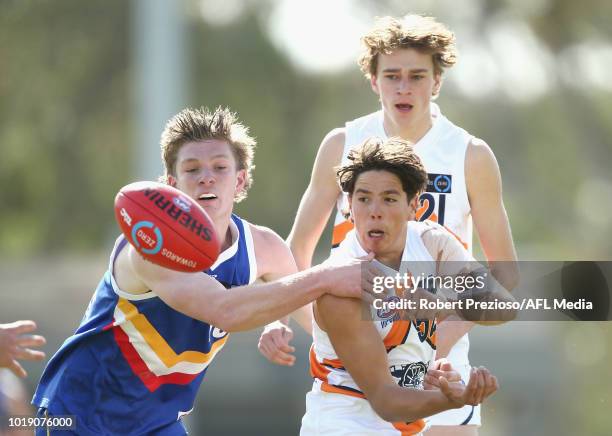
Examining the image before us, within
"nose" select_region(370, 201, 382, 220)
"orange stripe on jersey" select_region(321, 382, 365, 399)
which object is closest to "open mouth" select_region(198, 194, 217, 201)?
"nose" select_region(370, 201, 382, 220)

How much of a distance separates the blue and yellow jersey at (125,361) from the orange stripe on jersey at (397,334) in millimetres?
947

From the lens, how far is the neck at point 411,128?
6355 mm

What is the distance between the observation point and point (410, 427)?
529 cm

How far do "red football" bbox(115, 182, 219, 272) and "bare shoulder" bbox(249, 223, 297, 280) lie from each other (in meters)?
0.91

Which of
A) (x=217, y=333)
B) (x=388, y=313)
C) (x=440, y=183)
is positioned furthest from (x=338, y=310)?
(x=440, y=183)

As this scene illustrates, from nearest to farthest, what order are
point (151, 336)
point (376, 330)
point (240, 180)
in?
point (376, 330), point (151, 336), point (240, 180)

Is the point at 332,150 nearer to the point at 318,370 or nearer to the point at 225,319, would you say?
the point at 318,370

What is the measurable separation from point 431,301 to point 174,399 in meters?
1.44

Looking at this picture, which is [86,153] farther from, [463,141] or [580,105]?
[463,141]

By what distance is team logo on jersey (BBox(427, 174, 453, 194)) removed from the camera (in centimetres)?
629

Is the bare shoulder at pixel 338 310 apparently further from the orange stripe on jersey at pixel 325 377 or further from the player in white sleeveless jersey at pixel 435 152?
the player in white sleeveless jersey at pixel 435 152

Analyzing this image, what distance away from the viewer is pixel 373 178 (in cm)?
528

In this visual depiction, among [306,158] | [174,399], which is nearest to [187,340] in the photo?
[174,399]

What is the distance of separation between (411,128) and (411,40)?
0.47m
